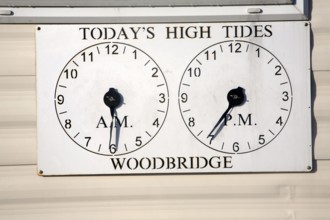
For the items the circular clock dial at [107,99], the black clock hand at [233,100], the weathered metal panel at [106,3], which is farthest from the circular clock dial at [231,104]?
the weathered metal panel at [106,3]

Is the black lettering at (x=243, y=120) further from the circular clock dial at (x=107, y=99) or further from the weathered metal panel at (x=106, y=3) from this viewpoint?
the weathered metal panel at (x=106, y=3)

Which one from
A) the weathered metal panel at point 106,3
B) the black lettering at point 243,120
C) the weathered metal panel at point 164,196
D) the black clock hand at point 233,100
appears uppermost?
the weathered metal panel at point 106,3

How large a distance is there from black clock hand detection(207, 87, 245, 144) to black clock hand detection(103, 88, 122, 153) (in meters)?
0.41

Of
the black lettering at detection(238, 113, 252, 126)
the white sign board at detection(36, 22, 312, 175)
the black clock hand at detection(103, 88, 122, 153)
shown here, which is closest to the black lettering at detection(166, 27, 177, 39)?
the white sign board at detection(36, 22, 312, 175)

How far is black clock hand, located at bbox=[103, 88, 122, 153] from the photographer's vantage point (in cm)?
212

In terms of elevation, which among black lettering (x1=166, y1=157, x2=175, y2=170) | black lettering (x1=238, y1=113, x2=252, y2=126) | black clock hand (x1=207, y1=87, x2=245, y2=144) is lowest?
black lettering (x1=166, y1=157, x2=175, y2=170)

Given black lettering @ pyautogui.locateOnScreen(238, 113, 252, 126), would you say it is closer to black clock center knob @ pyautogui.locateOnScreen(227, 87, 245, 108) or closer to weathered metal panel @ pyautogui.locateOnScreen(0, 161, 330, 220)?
black clock center knob @ pyautogui.locateOnScreen(227, 87, 245, 108)

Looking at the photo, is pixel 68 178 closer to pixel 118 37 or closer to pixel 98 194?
pixel 98 194

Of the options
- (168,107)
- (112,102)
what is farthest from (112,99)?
(168,107)

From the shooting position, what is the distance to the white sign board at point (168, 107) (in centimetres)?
213

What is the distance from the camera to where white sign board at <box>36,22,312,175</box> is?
83.9 inches

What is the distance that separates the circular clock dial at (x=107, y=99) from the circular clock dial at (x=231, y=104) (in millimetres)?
130

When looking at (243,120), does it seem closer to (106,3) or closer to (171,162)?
(171,162)

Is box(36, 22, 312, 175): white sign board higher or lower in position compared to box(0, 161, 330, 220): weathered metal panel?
higher
